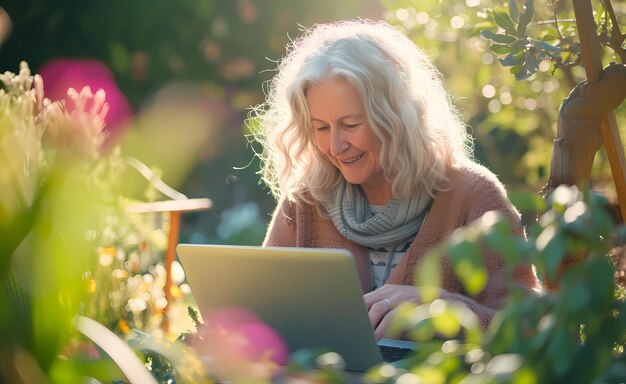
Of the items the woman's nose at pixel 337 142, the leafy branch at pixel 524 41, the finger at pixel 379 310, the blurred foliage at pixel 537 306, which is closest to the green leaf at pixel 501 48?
the leafy branch at pixel 524 41

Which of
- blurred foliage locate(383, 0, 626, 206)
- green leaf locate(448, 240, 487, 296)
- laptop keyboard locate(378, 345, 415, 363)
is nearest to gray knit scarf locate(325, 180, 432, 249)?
blurred foliage locate(383, 0, 626, 206)

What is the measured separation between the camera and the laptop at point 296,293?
172 centimetres

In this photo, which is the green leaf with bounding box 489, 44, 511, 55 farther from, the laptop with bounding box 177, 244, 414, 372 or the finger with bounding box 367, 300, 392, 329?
the laptop with bounding box 177, 244, 414, 372

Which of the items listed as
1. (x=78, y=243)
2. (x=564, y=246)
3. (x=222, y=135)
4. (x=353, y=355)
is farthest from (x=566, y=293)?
(x=222, y=135)

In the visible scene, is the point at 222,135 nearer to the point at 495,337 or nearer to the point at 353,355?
the point at 353,355

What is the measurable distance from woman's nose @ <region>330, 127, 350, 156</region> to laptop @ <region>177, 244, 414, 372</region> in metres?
0.81

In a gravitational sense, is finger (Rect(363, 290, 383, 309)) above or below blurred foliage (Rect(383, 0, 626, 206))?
below

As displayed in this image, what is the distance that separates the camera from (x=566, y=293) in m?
0.81

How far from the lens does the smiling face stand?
2.64 meters

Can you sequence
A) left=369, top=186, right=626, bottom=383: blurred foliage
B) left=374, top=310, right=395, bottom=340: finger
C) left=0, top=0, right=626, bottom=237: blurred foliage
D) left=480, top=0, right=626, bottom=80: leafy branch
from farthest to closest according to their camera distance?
left=0, top=0, right=626, bottom=237: blurred foliage, left=480, top=0, right=626, bottom=80: leafy branch, left=374, top=310, right=395, bottom=340: finger, left=369, top=186, right=626, bottom=383: blurred foliage

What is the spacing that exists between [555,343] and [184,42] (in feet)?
18.8

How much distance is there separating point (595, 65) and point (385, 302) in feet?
2.28

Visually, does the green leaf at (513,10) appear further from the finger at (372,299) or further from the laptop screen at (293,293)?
the laptop screen at (293,293)

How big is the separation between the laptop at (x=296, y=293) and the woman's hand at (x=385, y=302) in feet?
0.63
